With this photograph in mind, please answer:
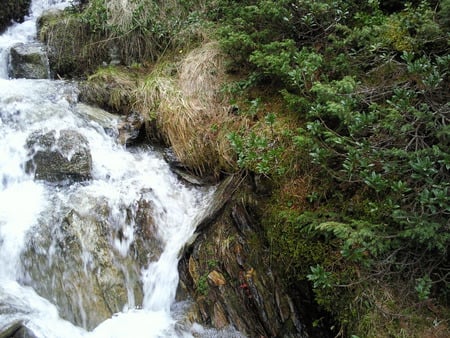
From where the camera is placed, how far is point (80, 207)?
4.02 metres

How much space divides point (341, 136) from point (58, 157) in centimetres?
314

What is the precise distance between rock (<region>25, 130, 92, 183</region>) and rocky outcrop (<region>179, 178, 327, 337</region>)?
5.62 feet

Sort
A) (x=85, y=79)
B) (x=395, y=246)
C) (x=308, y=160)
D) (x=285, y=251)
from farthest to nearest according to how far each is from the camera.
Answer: (x=85, y=79) → (x=308, y=160) → (x=285, y=251) → (x=395, y=246)

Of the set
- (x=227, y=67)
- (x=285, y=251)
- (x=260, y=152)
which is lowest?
(x=285, y=251)

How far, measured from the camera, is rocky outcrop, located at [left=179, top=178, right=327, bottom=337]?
3189mm

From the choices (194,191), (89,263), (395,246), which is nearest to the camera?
(395,246)

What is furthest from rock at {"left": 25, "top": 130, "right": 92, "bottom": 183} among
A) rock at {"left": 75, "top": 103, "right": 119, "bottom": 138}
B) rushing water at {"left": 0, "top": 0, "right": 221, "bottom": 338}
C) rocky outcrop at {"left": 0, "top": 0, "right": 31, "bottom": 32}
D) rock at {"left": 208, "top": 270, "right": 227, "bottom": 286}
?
rocky outcrop at {"left": 0, "top": 0, "right": 31, "bottom": 32}

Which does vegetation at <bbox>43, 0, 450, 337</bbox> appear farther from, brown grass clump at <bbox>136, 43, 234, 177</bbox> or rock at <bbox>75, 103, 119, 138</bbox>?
rock at <bbox>75, 103, 119, 138</bbox>

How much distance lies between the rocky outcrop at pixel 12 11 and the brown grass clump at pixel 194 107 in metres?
3.82

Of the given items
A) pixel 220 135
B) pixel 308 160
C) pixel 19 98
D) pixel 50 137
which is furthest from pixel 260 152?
pixel 19 98

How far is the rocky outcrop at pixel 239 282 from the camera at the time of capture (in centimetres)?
319

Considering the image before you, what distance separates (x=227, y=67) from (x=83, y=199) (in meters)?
2.34

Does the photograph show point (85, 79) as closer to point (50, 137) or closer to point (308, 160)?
point (50, 137)

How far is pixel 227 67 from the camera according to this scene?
4906mm
